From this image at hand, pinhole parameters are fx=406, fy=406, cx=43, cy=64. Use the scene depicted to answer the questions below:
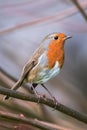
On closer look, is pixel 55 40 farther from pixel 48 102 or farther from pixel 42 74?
pixel 48 102

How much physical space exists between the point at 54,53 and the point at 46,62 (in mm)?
74

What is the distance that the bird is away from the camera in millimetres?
2188

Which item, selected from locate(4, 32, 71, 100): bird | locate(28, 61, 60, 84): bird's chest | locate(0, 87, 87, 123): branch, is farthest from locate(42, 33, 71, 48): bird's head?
locate(0, 87, 87, 123): branch

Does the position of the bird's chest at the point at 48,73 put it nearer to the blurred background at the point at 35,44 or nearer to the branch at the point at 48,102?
the blurred background at the point at 35,44

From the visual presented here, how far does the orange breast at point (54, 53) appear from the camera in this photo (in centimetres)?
220

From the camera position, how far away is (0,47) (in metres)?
2.90

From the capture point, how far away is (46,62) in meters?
2.21

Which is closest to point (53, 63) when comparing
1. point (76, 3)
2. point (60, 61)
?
point (60, 61)

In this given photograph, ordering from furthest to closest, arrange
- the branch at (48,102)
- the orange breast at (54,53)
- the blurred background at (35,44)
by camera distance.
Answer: the orange breast at (54,53) < the blurred background at (35,44) < the branch at (48,102)

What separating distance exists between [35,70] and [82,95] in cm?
59

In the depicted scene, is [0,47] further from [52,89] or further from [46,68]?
[46,68]

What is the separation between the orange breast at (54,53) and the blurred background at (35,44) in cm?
13

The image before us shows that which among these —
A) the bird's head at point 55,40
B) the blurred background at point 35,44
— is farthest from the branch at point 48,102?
the bird's head at point 55,40

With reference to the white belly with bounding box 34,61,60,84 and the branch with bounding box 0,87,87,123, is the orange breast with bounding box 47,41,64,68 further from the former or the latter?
the branch with bounding box 0,87,87,123
